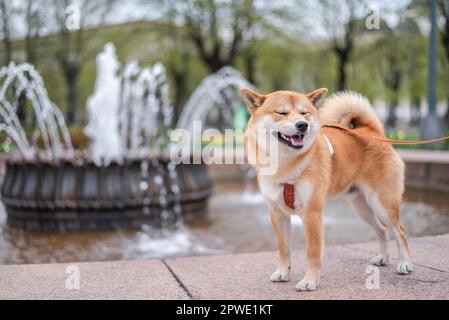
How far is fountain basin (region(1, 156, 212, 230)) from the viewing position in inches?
302

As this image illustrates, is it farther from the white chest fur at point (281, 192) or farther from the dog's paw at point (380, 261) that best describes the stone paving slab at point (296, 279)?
the white chest fur at point (281, 192)

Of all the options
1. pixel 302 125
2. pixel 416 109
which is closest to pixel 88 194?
pixel 302 125

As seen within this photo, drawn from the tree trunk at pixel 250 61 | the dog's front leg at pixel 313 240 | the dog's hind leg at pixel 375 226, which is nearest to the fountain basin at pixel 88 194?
the dog's hind leg at pixel 375 226

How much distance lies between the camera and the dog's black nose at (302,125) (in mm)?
3434

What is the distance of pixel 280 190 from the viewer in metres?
3.70

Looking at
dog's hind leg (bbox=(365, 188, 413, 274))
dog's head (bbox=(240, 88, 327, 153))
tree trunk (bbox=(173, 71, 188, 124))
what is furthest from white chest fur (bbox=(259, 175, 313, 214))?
tree trunk (bbox=(173, 71, 188, 124))

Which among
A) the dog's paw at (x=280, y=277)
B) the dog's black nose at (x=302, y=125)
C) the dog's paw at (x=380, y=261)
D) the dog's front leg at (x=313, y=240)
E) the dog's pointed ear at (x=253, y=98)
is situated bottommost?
the dog's paw at (x=380, y=261)

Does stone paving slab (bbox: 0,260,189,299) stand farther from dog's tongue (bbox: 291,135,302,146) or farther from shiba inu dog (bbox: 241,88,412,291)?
dog's tongue (bbox: 291,135,302,146)

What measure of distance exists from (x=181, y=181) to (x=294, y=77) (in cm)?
3299

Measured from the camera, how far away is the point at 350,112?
14.6 feet

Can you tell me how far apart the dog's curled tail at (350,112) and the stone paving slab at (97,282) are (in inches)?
73.8

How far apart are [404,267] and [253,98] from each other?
175 cm

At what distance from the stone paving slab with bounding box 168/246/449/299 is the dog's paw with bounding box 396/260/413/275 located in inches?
1.9
